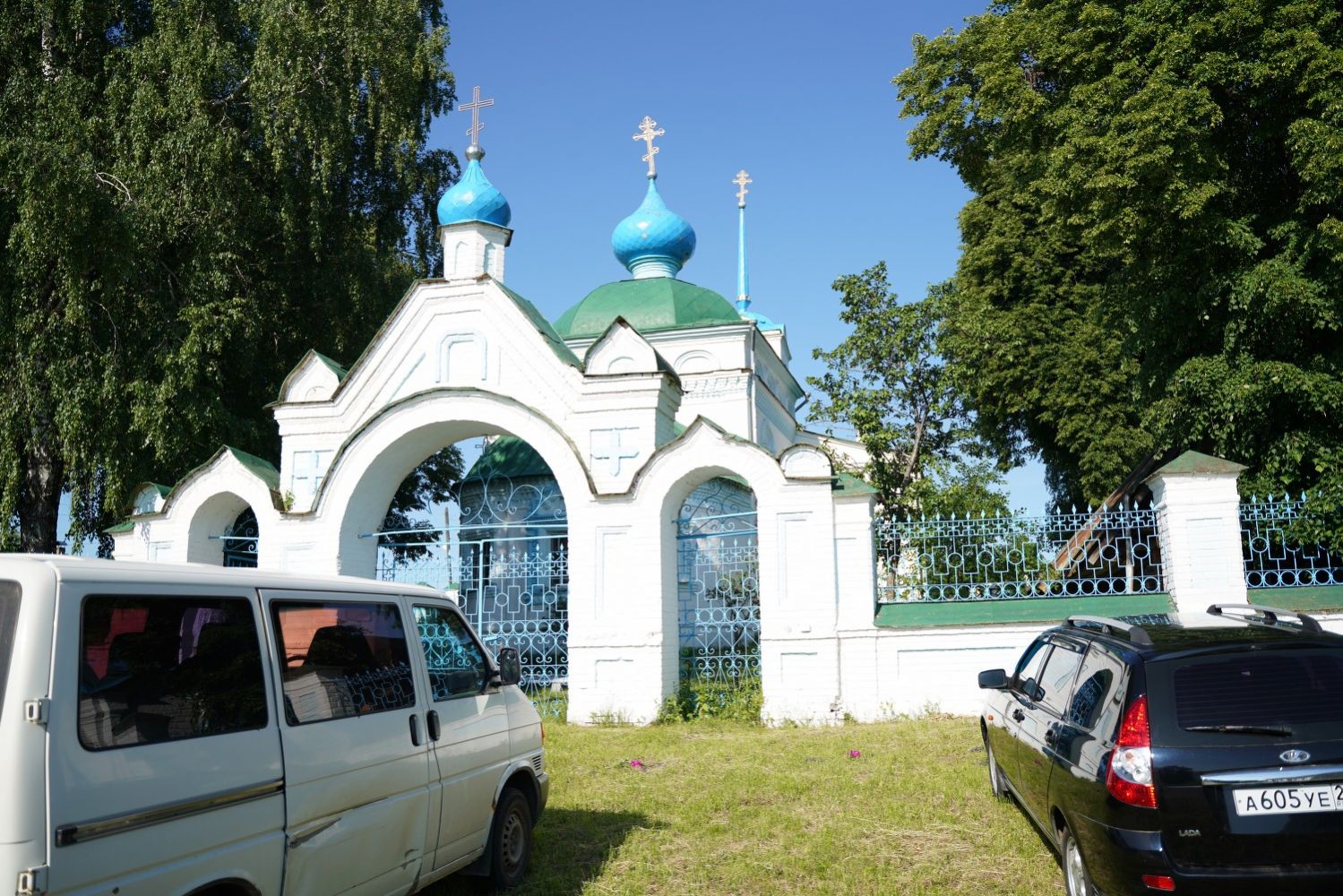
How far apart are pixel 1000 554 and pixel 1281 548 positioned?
117 inches

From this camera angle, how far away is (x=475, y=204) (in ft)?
46.4

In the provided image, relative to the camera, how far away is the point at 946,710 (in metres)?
10.5

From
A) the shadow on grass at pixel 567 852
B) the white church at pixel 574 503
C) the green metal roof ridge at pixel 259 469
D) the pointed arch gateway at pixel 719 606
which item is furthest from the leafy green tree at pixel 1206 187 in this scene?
the green metal roof ridge at pixel 259 469

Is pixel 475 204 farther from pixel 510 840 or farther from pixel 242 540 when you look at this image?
pixel 510 840

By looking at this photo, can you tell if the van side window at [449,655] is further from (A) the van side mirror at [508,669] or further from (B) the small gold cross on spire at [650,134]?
(B) the small gold cross on spire at [650,134]

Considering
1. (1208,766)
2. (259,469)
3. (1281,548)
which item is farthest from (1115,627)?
(259,469)

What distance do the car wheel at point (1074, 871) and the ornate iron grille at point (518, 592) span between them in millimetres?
6433

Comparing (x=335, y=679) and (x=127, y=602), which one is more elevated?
(x=127, y=602)

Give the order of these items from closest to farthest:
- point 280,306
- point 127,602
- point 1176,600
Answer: point 127,602 → point 1176,600 → point 280,306

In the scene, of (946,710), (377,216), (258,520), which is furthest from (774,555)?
(377,216)

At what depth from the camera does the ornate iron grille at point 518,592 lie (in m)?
12.1

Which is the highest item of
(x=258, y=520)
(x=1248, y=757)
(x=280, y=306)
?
(x=280, y=306)

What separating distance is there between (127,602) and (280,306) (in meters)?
15.4

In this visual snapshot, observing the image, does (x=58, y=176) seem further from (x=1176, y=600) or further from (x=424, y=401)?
(x=1176, y=600)
